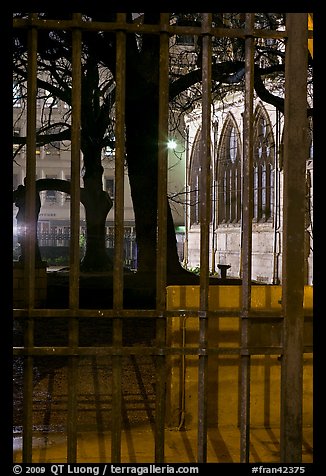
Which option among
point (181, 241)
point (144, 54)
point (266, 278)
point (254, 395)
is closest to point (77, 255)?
point (254, 395)

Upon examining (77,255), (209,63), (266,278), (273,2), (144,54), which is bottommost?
(266,278)

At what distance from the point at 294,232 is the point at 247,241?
0.29 metres

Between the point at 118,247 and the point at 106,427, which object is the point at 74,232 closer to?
the point at 118,247

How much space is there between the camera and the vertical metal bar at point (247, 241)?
4352 millimetres

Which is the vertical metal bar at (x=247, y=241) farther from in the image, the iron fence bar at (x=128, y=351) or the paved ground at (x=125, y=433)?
the paved ground at (x=125, y=433)

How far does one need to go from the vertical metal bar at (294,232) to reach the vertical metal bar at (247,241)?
0.22 metres

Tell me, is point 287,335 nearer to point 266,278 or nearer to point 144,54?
point 144,54

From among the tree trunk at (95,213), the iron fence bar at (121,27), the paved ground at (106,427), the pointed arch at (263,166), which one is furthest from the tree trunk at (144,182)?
the pointed arch at (263,166)

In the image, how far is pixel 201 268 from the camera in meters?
4.34

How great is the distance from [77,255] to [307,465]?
1.83 meters

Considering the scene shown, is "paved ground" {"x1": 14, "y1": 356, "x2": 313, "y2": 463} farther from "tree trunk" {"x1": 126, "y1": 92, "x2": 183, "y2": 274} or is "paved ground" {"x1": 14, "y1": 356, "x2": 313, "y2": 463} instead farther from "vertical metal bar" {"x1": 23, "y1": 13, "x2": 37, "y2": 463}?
"tree trunk" {"x1": 126, "y1": 92, "x2": 183, "y2": 274}

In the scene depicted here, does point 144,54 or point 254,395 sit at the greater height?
point 144,54

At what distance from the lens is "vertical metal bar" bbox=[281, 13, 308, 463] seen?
4426 millimetres

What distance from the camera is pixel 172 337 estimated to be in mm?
6695
